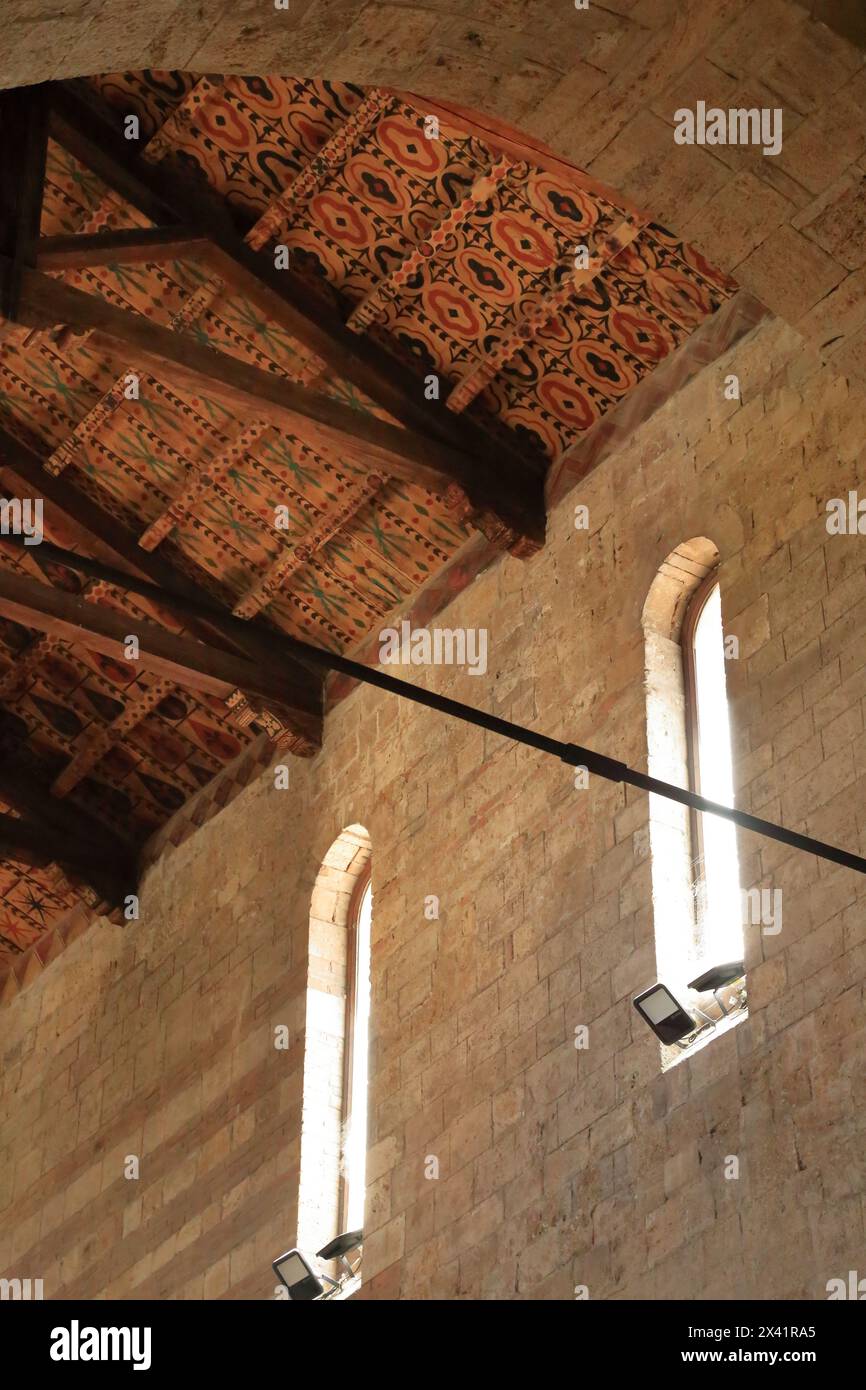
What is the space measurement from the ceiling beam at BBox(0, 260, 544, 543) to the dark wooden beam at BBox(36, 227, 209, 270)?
10cm

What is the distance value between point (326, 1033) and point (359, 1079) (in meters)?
0.31

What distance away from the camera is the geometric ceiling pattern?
9281 mm

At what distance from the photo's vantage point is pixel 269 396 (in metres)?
9.71

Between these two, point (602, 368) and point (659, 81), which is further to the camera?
point (602, 368)

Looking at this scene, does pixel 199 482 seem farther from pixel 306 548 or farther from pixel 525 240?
pixel 525 240

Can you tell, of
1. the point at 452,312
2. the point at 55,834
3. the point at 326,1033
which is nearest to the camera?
the point at 452,312

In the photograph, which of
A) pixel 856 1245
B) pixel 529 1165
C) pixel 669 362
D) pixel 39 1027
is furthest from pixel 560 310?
pixel 39 1027

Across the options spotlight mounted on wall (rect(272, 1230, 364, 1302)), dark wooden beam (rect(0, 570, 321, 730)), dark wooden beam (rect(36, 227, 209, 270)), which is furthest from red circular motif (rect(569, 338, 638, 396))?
spotlight mounted on wall (rect(272, 1230, 364, 1302))

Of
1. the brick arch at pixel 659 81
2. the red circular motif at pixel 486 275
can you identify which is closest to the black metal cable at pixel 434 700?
the brick arch at pixel 659 81

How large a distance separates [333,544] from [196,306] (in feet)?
4.71

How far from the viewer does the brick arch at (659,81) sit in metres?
5.37

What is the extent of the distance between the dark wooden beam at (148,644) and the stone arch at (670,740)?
2.69 m

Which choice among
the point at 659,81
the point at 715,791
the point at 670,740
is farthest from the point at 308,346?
the point at 659,81

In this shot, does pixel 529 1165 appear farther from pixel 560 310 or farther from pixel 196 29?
pixel 196 29
